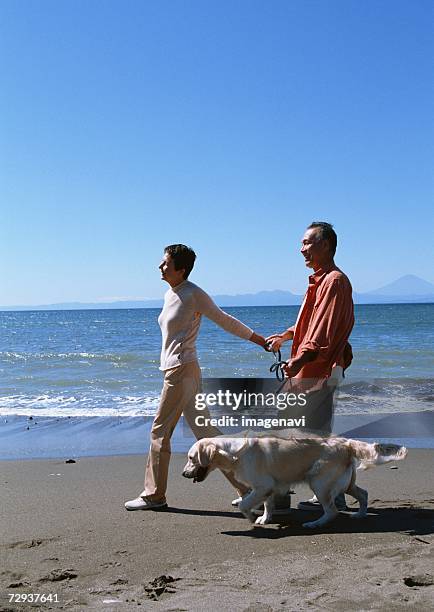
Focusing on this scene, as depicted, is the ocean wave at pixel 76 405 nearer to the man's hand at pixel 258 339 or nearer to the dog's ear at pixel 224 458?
the man's hand at pixel 258 339

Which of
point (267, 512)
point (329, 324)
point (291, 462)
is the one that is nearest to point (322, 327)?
point (329, 324)

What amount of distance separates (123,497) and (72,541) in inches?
58.6

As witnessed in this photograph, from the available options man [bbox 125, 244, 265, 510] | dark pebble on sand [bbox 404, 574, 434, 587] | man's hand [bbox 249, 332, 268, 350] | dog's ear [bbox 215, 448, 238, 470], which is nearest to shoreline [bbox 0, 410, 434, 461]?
man [bbox 125, 244, 265, 510]

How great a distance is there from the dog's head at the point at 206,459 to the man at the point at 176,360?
561 mm

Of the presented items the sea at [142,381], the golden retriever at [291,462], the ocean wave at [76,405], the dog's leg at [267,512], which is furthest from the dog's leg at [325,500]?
the ocean wave at [76,405]

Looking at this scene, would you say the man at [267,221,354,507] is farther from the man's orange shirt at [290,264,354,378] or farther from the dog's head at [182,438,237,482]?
the dog's head at [182,438,237,482]

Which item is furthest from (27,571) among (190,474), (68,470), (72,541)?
(68,470)

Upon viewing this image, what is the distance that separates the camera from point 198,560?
14.7 ft

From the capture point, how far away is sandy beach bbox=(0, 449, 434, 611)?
3807mm

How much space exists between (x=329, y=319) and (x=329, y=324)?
0.04 meters

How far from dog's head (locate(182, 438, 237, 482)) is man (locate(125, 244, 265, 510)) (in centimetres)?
56

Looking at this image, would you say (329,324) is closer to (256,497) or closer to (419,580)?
(256,497)

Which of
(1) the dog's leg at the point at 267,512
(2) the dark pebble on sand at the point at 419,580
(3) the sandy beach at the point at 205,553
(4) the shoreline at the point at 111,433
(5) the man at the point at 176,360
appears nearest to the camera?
(3) the sandy beach at the point at 205,553

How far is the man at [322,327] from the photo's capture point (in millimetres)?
5129
